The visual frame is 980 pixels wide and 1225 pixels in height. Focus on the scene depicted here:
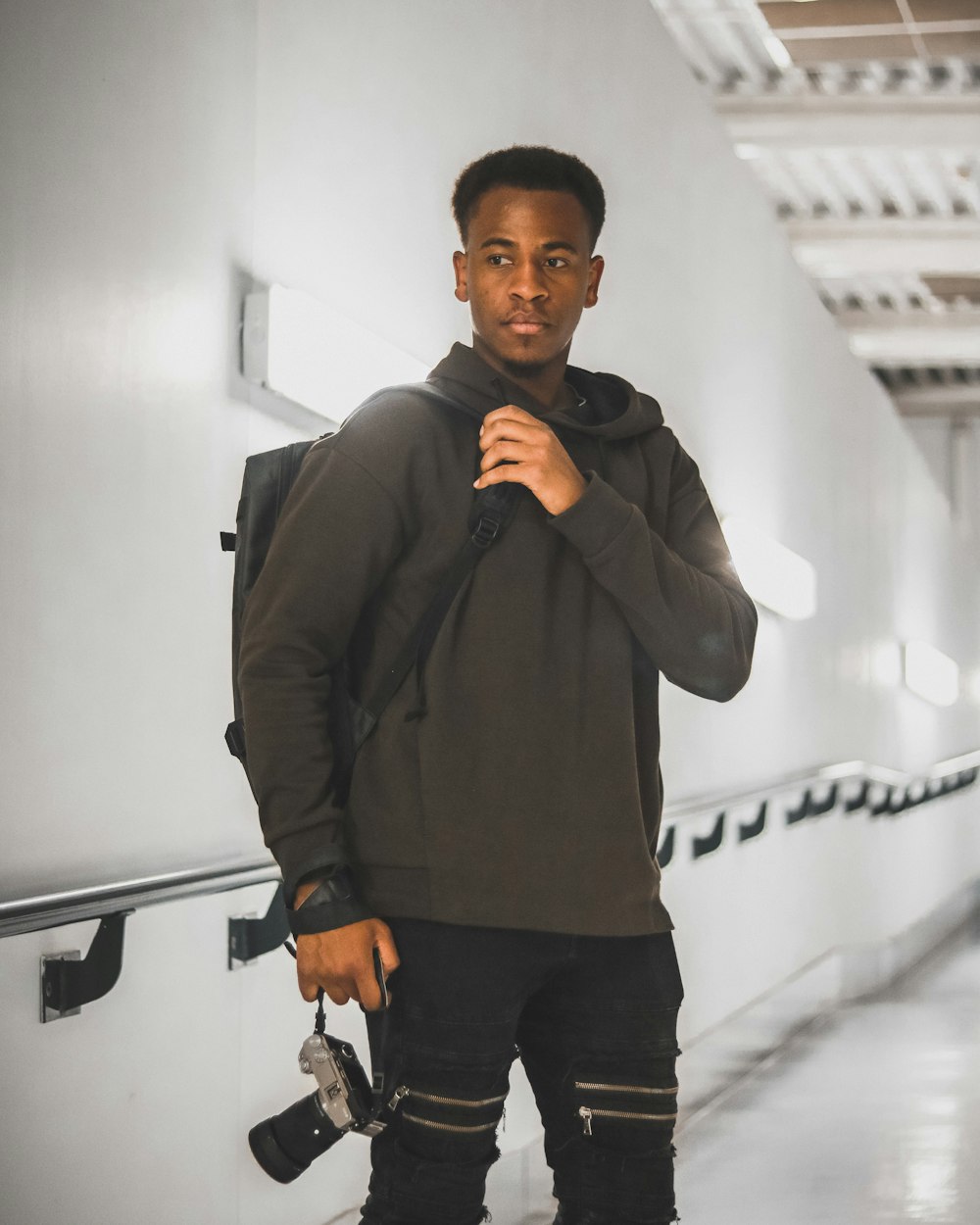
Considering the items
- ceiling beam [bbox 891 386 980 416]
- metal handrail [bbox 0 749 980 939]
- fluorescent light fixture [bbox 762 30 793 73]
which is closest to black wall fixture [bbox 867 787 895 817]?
fluorescent light fixture [bbox 762 30 793 73]

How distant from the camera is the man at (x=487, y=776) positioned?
131 centimetres

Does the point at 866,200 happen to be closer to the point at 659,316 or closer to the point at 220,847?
the point at 659,316

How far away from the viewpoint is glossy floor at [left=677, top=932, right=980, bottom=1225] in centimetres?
294

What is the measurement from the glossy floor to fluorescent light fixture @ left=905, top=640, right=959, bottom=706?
111 inches

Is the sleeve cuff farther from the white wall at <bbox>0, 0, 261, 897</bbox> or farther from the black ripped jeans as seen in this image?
the white wall at <bbox>0, 0, 261, 897</bbox>

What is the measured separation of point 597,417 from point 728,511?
8.65 feet

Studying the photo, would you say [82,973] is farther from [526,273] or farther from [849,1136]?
[849,1136]

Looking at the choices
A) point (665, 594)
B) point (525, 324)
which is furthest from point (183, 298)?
point (665, 594)

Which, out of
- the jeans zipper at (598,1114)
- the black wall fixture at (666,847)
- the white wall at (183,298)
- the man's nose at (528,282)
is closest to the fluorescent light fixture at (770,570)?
the white wall at (183,298)

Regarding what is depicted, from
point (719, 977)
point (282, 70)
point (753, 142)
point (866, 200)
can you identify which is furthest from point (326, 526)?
point (866, 200)

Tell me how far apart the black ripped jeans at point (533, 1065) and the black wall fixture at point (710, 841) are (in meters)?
2.25

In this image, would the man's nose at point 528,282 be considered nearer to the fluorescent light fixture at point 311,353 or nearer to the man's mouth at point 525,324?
the man's mouth at point 525,324

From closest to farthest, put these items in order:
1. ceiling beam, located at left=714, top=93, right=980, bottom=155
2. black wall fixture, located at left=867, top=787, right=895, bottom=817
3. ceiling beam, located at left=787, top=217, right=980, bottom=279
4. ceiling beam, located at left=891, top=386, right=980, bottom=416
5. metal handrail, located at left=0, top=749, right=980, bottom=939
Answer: metal handrail, located at left=0, top=749, right=980, bottom=939 → ceiling beam, located at left=714, top=93, right=980, bottom=155 → black wall fixture, located at left=867, top=787, right=895, bottom=817 → ceiling beam, located at left=787, top=217, right=980, bottom=279 → ceiling beam, located at left=891, top=386, right=980, bottom=416

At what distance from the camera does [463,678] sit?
1357 millimetres
